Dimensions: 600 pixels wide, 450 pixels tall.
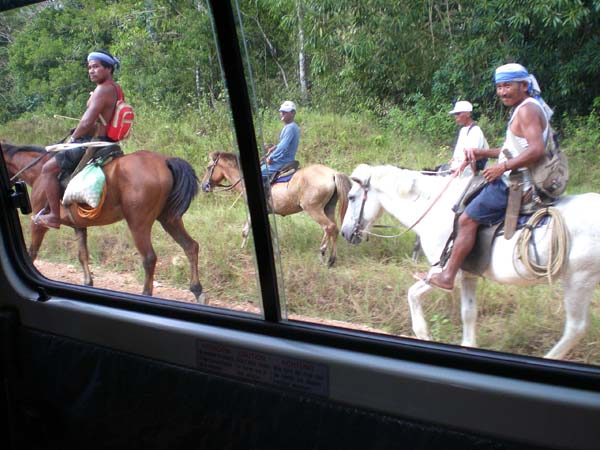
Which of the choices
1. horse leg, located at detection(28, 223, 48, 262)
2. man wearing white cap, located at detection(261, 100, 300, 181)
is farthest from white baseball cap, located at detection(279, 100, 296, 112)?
horse leg, located at detection(28, 223, 48, 262)

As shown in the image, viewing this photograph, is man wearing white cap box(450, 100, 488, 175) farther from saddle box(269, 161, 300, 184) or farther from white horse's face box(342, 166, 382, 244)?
saddle box(269, 161, 300, 184)

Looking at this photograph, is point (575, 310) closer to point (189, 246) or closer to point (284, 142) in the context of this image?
point (284, 142)

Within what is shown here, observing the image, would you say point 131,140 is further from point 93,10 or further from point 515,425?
point 515,425

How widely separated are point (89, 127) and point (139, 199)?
1.31 feet

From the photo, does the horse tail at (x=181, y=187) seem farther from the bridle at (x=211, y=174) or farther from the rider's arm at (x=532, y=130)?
the rider's arm at (x=532, y=130)

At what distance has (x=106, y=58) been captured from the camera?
2.51m

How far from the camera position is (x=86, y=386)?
2.52 meters

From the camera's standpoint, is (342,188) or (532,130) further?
(342,188)

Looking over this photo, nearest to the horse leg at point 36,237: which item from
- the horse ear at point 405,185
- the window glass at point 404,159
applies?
the window glass at point 404,159

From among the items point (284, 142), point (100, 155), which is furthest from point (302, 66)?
point (100, 155)

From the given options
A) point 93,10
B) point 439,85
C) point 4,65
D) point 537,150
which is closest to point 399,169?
point 439,85

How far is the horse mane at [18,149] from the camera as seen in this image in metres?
2.94

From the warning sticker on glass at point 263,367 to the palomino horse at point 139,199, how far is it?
1.00ft

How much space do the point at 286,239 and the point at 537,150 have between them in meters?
0.90
